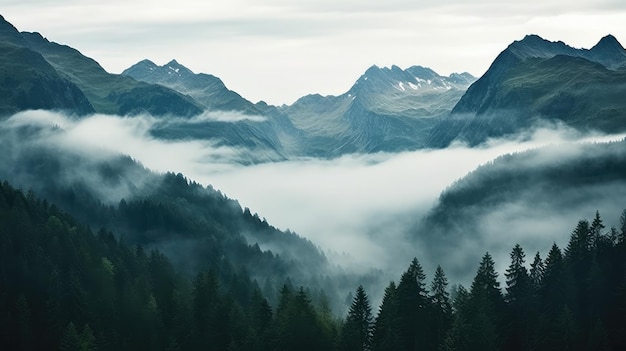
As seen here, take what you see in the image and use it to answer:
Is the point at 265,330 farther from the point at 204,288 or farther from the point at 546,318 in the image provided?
the point at 546,318

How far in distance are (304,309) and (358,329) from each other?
9220mm

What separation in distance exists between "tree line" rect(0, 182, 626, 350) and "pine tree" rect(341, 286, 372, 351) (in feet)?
0.58

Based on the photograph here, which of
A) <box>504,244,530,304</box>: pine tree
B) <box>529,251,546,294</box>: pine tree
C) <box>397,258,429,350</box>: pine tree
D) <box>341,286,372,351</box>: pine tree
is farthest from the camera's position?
<box>529,251,546,294</box>: pine tree

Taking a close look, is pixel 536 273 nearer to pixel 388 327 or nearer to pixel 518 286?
pixel 518 286

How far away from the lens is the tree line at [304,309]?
111 metres

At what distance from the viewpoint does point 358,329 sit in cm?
11675

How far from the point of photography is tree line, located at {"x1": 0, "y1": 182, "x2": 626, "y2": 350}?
364 ft

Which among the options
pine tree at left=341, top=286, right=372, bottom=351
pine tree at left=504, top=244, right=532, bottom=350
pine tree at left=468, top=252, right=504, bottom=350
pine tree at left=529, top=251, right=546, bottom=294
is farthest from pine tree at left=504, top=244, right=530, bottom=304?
pine tree at left=341, top=286, right=372, bottom=351

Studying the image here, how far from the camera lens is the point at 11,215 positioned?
13925 cm

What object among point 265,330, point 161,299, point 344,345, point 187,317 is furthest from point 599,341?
point 161,299

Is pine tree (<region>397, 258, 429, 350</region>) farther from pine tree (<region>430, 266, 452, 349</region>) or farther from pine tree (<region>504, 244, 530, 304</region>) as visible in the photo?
pine tree (<region>504, 244, 530, 304</region>)

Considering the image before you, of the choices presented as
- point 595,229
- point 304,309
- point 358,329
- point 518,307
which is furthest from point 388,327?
point 595,229

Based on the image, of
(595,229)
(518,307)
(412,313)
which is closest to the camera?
(412,313)

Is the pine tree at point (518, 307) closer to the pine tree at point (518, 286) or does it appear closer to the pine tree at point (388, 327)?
the pine tree at point (518, 286)
